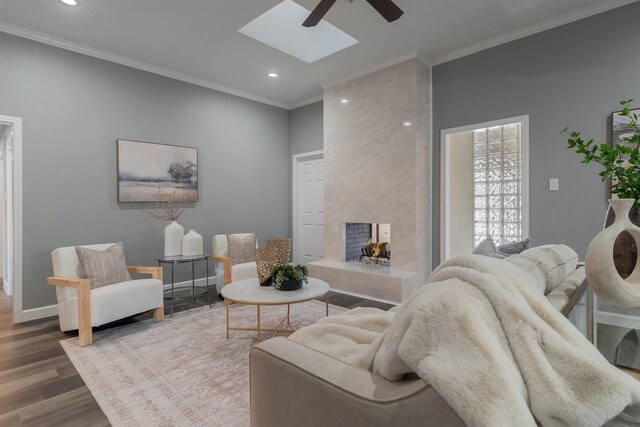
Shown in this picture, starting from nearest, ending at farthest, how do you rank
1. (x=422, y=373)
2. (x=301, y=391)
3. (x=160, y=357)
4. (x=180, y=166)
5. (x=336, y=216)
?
A: 1. (x=422, y=373)
2. (x=301, y=391)
3. (x=160, y=357)
4. (x=180, y=166)
5. (x=336, y=216)

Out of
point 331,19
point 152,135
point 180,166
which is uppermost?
point 331,19

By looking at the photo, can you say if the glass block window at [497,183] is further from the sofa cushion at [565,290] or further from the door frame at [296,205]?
the door frame at [296,205]

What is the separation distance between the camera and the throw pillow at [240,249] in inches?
170

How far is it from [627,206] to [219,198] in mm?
4590

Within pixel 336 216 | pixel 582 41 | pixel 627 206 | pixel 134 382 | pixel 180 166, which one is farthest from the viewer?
pixel 336 216

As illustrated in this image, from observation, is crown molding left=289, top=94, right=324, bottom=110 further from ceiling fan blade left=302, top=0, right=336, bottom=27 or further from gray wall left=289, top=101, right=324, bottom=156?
ceiling fan blade left=302, top=0, right=336, bottom=27

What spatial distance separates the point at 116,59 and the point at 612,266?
4.87 metres

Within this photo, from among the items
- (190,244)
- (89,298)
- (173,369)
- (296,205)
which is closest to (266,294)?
(173,369)

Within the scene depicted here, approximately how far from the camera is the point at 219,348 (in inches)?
105

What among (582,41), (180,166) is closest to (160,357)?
(180,166)

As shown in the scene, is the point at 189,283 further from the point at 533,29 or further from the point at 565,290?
the point at 533,29

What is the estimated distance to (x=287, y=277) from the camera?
2.74 m

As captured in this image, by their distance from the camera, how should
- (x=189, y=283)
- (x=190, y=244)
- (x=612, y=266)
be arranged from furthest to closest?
1. (x=189, y=283)
2. (x=190, y=244)
3. (x=612, y=266)

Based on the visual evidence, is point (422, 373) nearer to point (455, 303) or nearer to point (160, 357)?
point (455, 303)
